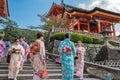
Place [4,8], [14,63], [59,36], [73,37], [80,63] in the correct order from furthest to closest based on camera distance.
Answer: [73,37] < [59,36] < [4,8] < [80,63] < [14,63]

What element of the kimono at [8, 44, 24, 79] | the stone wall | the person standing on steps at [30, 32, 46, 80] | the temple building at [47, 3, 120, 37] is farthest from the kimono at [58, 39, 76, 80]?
the temple building at [47, 3, 120, 37]

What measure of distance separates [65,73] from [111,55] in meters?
10.2

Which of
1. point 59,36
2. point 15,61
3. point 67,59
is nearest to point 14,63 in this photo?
point 15,61

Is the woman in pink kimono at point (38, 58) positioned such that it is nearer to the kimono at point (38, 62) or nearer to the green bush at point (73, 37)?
the kimono at point (38, 62)

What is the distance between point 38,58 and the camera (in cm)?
574

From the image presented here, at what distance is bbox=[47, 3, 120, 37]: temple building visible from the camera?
28.8 metres

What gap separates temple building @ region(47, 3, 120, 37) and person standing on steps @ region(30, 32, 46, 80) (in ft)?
70.6

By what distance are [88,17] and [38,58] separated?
2550 centimetres

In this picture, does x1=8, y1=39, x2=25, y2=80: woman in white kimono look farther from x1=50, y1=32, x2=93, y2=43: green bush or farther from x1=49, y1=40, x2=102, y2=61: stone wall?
x1=50, y1=32, x2=93, y2=43: green bush

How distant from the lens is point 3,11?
1366 cm

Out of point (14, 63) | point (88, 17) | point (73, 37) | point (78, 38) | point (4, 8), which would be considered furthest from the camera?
point (88, 17)

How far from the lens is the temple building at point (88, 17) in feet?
94.4

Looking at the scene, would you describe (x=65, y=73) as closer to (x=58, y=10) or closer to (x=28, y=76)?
(x=28, y=76)

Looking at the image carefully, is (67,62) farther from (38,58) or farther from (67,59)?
(38,58)
